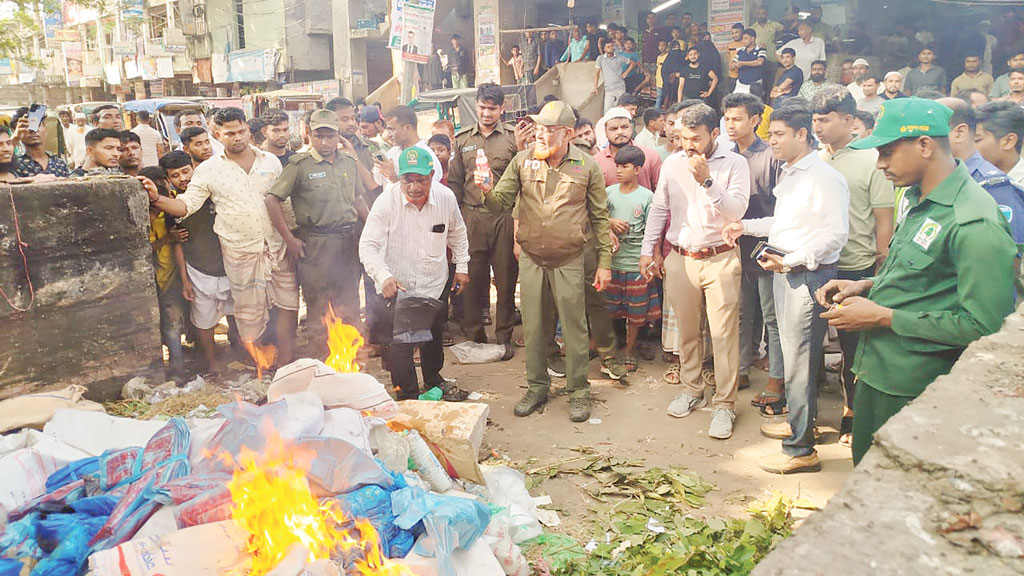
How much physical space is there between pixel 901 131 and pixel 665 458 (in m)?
2.66

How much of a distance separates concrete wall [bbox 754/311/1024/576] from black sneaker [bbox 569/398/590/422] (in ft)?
11.8

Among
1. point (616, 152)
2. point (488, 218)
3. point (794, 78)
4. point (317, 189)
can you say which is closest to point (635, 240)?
point (616, 152)

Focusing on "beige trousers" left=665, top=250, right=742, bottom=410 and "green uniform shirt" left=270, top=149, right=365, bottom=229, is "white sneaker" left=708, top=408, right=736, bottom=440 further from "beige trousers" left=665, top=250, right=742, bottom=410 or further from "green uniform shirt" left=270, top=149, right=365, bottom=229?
"green uniform shirt" left=270, top=149, right=365, bottom=229

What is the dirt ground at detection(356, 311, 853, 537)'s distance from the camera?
170 inches

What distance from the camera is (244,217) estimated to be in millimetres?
6023

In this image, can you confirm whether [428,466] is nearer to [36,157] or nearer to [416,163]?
[416,163]

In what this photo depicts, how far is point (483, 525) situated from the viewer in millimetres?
3314

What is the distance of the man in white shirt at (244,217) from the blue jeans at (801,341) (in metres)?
4.11

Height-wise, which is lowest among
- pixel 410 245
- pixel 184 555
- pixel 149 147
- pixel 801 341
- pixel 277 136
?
pixel 184 555

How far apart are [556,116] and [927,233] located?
9.18 feet

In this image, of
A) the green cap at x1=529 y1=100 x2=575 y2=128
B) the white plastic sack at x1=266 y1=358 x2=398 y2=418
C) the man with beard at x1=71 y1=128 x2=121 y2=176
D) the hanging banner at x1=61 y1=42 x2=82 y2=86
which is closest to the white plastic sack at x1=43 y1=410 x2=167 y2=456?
the white plastic sack at x1=266 y1=358 x2=398 y2=418

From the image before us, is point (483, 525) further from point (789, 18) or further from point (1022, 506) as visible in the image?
point (789, 18)

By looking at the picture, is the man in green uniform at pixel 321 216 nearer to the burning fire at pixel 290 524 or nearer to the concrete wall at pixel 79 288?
the concrete wall at pixel 79 288

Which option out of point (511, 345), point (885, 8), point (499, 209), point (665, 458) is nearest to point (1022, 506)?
point (665, 458)
